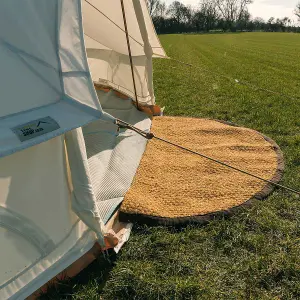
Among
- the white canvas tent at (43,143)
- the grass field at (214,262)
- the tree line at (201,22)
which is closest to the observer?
the white canvas tent at (43,143)

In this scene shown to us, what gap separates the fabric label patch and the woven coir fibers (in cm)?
120

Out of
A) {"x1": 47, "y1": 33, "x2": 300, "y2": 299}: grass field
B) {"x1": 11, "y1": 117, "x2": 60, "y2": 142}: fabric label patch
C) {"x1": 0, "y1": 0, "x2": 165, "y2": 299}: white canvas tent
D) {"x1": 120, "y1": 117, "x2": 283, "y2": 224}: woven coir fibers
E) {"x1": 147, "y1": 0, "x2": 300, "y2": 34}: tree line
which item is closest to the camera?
{"x1": 11, "y1": 117, "x2": 60, "y2": 142}: fabric label patch

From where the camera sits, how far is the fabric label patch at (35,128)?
1864 millimetres

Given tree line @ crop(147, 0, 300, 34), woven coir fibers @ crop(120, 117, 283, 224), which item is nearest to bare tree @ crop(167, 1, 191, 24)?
tree line @ crop(147, 0, 300, 34)

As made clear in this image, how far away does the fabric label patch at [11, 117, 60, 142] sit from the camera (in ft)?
6.12

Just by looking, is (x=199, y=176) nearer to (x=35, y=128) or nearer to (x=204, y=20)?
(x=35, y=128)

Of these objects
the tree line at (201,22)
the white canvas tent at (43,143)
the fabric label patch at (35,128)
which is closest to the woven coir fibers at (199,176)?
the white canvas tent at (43,143)

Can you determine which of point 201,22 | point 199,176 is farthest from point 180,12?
point 199,176

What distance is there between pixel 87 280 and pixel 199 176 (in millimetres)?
1613

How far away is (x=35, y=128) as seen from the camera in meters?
1.93

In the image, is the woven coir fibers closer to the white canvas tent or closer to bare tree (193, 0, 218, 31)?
the white canvas tent

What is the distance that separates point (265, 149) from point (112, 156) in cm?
177

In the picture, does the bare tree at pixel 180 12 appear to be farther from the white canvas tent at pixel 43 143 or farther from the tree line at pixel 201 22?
the white canvas tent at pixel 43 143

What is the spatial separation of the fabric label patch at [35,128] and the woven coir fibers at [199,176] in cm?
120
